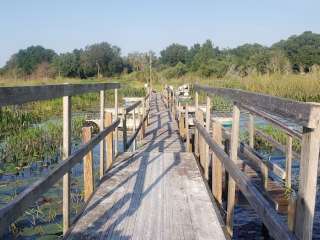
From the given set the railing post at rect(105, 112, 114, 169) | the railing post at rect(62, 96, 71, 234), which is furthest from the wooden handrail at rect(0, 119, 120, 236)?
the railing post at rect(105, 112, 114, 169)

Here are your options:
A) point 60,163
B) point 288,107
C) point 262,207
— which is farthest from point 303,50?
point 288,107

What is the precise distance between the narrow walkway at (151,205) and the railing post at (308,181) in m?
1.68

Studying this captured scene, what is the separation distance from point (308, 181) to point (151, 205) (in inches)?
107

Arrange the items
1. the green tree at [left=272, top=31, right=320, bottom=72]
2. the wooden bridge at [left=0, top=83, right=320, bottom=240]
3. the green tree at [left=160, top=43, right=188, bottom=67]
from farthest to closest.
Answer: the green tree at [left=160, top=43, right=188, bottom=67], the green tree at [left=272, top=31, right=320, bottom=72], the wooden bridge at [left=0, top=83, right=320, bottom=240]

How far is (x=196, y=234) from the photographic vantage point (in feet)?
11.7

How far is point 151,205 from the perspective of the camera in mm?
4391

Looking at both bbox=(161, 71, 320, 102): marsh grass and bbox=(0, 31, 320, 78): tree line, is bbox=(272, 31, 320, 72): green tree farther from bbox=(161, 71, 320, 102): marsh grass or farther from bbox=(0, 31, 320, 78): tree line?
bbox=(161, 71, 320, 102): marsh grass

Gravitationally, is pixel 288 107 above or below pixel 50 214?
above

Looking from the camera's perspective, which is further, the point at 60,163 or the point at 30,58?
the point at 30,58

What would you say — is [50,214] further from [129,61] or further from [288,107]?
[129,61]

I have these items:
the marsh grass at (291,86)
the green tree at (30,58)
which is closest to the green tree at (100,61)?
the green tree at (30,58)

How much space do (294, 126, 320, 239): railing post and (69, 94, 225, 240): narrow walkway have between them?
168 centimetres

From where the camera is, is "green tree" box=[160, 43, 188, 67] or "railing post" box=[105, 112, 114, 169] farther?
"green tree" box=[160, 43, 188, 67]

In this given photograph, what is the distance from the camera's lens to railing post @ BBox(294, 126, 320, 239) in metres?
1.82
